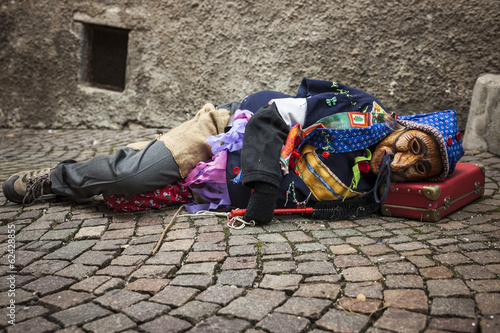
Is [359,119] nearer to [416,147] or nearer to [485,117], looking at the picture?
[416,147]

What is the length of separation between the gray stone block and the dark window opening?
12.9 feet

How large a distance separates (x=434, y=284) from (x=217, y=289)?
0.95 metres

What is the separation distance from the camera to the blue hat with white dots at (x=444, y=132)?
2650 mm

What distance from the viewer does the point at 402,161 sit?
2717 millimetres

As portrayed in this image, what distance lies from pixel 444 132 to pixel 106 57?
4.35 m

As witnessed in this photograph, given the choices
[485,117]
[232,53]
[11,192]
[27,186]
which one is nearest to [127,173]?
[27,186]

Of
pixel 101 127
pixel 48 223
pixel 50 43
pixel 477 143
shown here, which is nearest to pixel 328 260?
pixel 48 223

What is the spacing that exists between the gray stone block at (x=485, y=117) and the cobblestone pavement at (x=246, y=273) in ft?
4.46

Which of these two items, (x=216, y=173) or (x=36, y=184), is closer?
(x=216, y=173)

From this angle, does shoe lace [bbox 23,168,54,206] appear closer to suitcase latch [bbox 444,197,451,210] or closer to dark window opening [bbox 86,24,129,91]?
suitcase latch [bbox 444,197,451,210]

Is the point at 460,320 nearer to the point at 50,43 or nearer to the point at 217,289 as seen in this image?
the point at 217,289

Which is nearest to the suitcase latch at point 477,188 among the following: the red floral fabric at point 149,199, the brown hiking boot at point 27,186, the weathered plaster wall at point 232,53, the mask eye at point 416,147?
the mask eye at point 416,147

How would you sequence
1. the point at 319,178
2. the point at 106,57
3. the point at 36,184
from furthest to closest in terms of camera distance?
the point at 106,57 → the point at 36,184 → the point at 319,178

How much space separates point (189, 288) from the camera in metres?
2.06
